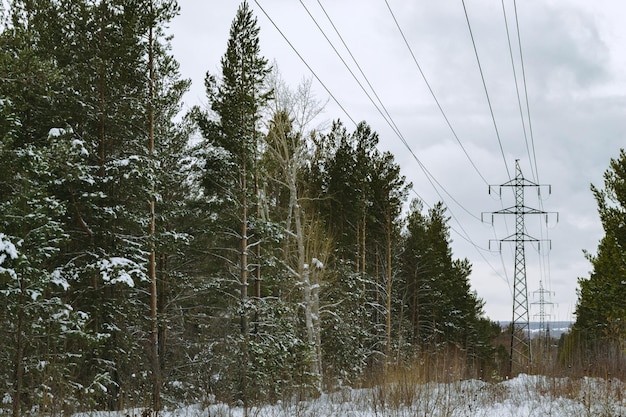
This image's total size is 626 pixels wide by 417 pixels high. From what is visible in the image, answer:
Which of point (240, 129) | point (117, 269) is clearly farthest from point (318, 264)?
point (117, 269)

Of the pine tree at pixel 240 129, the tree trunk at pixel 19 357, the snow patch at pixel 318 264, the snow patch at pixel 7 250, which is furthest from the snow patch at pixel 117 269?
the snow patch at pixel 318 264

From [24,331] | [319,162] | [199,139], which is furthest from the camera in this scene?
[319,162]

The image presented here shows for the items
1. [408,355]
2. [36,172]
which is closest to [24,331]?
[36,172]

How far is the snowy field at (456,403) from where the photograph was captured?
9.66m

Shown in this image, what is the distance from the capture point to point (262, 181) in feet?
68.5

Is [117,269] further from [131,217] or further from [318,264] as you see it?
[318,264]

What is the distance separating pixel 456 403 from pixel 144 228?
869 centimetres

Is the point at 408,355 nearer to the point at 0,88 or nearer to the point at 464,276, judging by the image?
the point at 464,276

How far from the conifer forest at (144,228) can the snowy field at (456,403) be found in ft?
1.45

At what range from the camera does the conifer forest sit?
11109mm

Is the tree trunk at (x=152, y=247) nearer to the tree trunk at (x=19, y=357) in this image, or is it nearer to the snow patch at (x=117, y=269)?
the snow patch at (x=117, y=269)

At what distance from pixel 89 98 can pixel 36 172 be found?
4.00 metres

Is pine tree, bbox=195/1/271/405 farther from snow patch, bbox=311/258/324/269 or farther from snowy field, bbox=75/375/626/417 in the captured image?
snowy field, bbox=75/375/626/417

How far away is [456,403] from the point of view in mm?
11375
